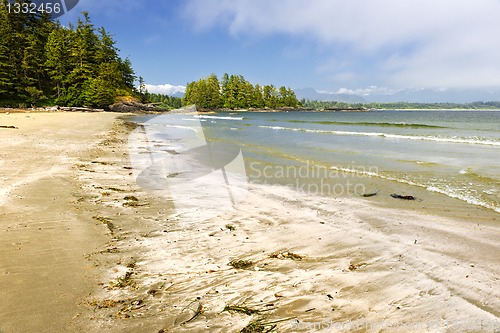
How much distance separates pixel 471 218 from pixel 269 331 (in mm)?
5994

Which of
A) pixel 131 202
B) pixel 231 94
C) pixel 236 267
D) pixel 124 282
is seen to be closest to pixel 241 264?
pixel 236 267

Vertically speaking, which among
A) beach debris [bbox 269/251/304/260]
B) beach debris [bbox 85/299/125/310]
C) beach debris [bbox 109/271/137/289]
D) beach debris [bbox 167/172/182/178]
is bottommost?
beach debris [bbox 269/251/304/260]

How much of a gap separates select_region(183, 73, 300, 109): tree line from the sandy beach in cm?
12902

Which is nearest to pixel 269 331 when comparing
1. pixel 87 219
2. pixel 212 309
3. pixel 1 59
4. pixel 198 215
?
pixel 212 309

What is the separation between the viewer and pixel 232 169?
11922 millimetres

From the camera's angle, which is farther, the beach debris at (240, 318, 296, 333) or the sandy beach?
the sandy beach

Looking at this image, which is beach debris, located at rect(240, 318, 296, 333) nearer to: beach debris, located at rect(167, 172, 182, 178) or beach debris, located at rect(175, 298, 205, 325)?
beach debris, located at rect(175, 298, 205, 325)

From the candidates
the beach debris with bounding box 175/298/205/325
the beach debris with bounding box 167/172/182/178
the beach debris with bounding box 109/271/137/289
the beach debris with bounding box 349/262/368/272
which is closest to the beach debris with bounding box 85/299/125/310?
the beach debris with bounding box 109/271/137/289

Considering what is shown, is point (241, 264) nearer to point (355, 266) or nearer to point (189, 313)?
point (189, 313)

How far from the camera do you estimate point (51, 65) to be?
58438mm

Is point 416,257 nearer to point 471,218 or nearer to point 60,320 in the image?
point 471,218

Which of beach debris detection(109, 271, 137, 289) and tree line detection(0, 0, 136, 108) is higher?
tree line detection(0, 0, 136, 108)

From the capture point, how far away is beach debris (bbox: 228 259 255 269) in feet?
12.5

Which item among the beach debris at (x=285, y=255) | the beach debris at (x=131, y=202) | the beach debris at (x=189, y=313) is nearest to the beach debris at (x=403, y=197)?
the beach debris at (x=285, y=255)
